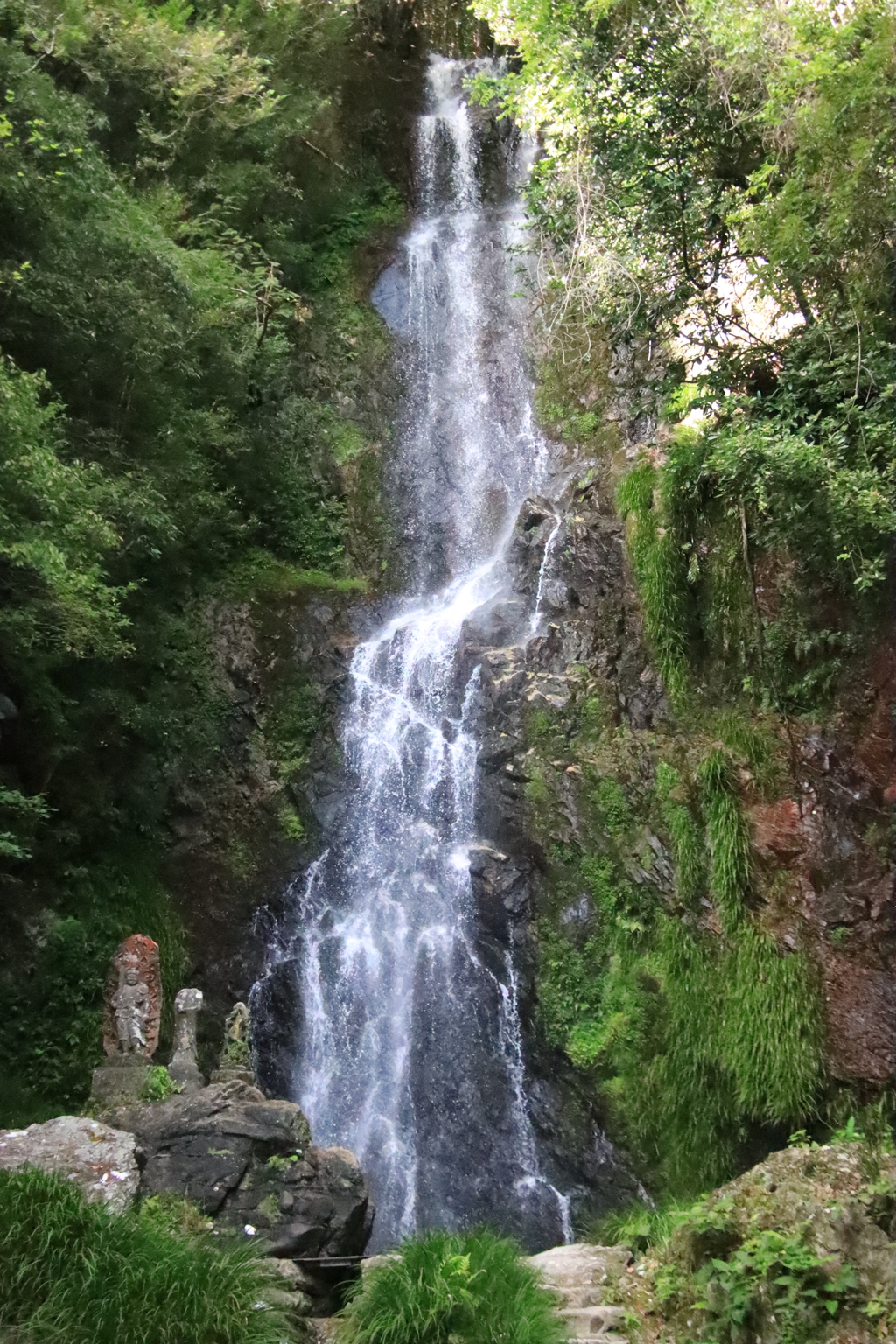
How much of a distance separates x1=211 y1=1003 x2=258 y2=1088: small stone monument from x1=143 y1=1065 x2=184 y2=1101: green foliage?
0.30 metres

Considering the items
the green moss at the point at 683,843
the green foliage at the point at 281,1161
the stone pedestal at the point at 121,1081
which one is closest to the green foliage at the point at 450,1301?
the green foliage at the point at 281,1161

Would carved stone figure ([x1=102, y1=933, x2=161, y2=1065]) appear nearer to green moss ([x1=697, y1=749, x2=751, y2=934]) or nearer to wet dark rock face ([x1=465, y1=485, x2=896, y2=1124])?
wet dark rock face ([x1=465, y1=485, x2=896, y2=1124])

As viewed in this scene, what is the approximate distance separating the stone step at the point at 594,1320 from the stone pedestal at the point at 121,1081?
143 inches

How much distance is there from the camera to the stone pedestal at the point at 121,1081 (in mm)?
6566

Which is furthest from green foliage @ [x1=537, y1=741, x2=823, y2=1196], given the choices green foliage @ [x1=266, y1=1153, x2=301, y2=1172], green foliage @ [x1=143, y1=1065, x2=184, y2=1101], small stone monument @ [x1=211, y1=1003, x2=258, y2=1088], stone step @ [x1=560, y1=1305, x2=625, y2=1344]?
green foliage @ [x1=143, y1=1065, x2=184, y2=1101]

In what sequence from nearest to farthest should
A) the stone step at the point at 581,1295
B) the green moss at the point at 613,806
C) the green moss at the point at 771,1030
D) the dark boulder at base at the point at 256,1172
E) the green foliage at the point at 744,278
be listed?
the stone step at the point at 581,1295 < the dark boulder at base at the point at 256,1172 < the green foliage at the point at 744,278 < the green moss at the point at 771,1030 < the green moss at the point at 613,806

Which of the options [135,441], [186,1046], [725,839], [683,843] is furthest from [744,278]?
[186,1046]

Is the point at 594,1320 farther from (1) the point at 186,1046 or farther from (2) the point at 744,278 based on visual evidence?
(2) the point at 744,278

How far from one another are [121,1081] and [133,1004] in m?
0.59

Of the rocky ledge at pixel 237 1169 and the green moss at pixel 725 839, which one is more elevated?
the green moss at pixel 725 839

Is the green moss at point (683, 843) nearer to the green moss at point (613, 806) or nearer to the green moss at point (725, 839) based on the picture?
the green moss at point (725, 839)

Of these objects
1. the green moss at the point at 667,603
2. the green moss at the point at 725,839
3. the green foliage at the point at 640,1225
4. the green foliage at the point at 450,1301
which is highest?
the green moss at the point at 667,603

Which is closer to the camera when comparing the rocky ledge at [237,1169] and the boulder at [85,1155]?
the boulder at [85,1155]

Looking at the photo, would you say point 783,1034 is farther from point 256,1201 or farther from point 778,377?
point 778,377
